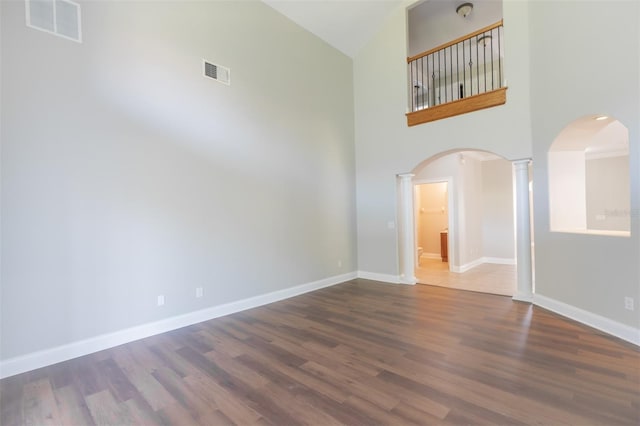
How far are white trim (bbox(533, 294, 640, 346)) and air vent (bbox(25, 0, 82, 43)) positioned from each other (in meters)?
6.12

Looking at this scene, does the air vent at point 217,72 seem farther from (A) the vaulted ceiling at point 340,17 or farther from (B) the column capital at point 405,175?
(B) the column capital at point 405,175

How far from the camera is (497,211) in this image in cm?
778

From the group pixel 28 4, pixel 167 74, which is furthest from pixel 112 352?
pixel 28 4

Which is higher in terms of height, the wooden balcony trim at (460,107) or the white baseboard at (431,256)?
the wooden balcony trim at (460,107)

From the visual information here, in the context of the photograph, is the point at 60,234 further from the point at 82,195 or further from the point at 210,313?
the point at 210,313

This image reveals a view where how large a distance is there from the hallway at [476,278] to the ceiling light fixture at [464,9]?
510 centimetres

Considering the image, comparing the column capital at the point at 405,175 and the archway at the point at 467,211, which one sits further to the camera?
the archway at the point at 467,211

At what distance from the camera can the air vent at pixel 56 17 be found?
2.64 m

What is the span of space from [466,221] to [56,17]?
750 centimetres

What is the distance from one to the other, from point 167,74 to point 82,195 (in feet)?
5.45

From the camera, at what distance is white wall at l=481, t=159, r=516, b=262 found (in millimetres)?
7535

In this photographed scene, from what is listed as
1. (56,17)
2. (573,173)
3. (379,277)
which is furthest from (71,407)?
(573,173)

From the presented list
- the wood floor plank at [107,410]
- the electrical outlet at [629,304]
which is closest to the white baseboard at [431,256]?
the electrical outlet at [629,304]

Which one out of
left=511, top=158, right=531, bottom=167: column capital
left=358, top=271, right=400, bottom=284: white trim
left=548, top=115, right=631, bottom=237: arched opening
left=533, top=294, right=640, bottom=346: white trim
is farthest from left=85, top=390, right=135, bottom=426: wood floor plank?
left=511, top=158, right=531, bottom=167: column capital
